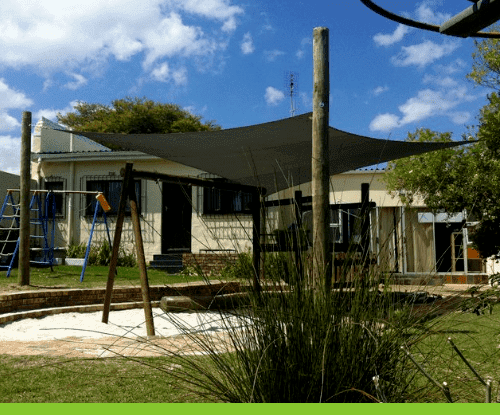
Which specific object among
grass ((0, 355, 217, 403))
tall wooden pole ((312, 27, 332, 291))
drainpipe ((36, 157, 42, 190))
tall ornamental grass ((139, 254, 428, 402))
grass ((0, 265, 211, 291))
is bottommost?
grass ((0, 355, 217, 403))

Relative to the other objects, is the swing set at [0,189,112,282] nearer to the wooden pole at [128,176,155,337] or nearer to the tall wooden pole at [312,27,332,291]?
the wooden pole at [128,176,155,337]

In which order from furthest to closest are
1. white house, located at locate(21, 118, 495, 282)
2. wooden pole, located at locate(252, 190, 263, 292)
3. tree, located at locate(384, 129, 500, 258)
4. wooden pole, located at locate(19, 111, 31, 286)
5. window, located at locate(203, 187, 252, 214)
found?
1. window, located at locate(203, 187, 252, 214)
2. white house, located at locate(21, 118, 495, 282)
3. tree, located at locate(384, 129, 500, 258)
4. wooden pole, located at locate(19, 111, 31, 286)
5. wooden pole, located at locate(252, 190, 263, 292)

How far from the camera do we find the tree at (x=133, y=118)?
26766 millimetres

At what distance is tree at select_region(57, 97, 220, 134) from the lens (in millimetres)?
26766

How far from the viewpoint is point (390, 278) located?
231 cm

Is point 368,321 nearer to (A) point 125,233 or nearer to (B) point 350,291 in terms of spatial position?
(B) point 350,291

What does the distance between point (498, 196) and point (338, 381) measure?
787 cm

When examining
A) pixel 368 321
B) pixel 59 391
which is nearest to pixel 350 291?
pixel 368 321

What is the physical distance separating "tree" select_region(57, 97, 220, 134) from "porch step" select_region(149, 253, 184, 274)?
12563 mm

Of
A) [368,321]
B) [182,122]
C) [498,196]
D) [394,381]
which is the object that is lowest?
[394,381]

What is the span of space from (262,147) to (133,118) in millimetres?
21490

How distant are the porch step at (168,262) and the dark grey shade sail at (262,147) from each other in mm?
5830

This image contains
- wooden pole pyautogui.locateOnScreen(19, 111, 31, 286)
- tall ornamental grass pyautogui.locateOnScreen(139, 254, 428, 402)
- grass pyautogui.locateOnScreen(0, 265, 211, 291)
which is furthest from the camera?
wooden pole pyautogui.locateOnScreen(19, 111, 31, 286)

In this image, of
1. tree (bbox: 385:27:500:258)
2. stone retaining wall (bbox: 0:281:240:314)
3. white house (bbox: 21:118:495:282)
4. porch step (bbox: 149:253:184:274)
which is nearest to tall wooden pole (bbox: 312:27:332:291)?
stone retaining wall (bbox: 0:281:240:314)
